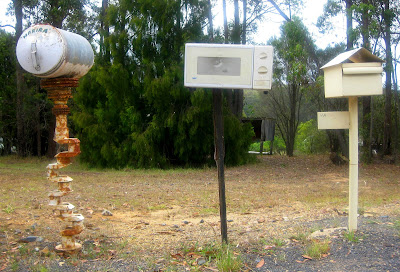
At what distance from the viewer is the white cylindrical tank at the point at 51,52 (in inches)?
177

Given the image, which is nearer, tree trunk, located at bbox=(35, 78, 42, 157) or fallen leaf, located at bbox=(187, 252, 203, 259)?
fallen leaf, located at bbox=(187, 252, 203, 259)

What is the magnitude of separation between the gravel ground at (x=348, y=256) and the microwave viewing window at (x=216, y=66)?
179 cm

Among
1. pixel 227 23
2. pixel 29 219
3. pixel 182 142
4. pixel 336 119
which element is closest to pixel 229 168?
pixel 182 142

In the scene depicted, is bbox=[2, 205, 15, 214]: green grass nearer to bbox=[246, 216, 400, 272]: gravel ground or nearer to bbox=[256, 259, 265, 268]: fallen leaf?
bbox=[246, 216, 400, 272]: gravel ground

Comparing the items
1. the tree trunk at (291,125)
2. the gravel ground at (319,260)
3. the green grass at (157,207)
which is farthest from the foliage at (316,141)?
the gravel ground at (319,260)

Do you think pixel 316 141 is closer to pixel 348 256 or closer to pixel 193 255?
pixel 348 256

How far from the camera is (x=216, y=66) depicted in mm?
4211

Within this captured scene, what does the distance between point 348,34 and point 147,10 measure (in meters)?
6.74

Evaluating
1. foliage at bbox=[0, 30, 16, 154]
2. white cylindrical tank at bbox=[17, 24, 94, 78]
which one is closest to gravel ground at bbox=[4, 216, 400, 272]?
white cylindrical tank at bbox=[17, 24, 94, 78]

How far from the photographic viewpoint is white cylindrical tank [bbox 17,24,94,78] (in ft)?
14.8

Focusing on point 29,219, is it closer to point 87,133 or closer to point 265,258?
point 265,258

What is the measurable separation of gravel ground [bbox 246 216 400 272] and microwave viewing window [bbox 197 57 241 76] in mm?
1794

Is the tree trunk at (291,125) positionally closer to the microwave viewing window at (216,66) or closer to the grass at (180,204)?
the grass at (180,204)

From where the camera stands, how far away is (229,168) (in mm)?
15859
